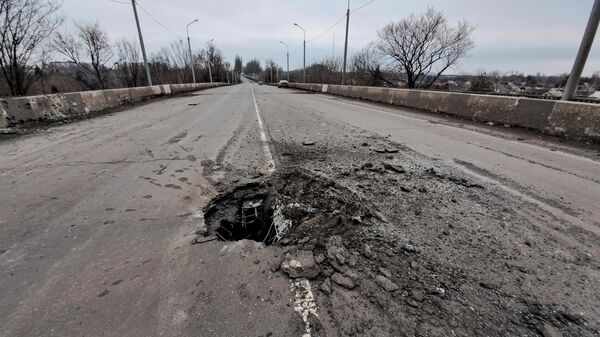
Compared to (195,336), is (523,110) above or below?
above

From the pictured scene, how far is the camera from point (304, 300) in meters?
1.92

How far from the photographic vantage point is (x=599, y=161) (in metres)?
5.02

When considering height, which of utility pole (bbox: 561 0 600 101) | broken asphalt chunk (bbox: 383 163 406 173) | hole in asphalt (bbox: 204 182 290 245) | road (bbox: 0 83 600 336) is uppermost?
utility pole (bbox: 561 0 600 101)

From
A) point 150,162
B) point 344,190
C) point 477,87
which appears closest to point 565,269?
point 344,190

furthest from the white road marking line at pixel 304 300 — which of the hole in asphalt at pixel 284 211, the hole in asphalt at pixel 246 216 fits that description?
the hole in asphalt at pixel 246 216

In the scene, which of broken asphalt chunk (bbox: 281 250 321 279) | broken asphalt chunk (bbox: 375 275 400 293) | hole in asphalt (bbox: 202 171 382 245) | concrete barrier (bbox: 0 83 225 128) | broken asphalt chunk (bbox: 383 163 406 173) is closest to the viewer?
broken asphalt chunk (bbox: 375 275 400 293)

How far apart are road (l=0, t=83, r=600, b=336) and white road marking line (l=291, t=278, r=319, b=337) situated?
57 mm

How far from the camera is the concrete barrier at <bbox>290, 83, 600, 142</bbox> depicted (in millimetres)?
6484

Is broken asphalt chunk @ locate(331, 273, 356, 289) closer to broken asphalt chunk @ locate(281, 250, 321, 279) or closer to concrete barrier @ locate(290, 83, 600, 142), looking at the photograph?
broken asphalt chunk @ locate(281, 250, 321, 279)

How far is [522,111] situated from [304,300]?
29.4 feet

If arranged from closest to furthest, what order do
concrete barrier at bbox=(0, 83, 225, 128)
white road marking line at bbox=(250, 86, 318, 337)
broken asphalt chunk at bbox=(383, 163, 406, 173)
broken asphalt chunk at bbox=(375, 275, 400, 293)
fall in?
white road marking line at bbox=(250, 86, 318, 337) → broken asphalt chunk at bbox=(375, 275, 400, 293) → broken asphalt chunk at bbox=(383, 163, 406, 173) → concrete barrier at bbox=(0, 83, 225, 128)

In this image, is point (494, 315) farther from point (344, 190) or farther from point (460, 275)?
point (344, 190)

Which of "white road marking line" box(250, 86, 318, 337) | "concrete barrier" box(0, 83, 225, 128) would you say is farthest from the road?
"concrete barrier" box(0, 83, 225, 128)

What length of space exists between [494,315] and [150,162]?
16.2ft
